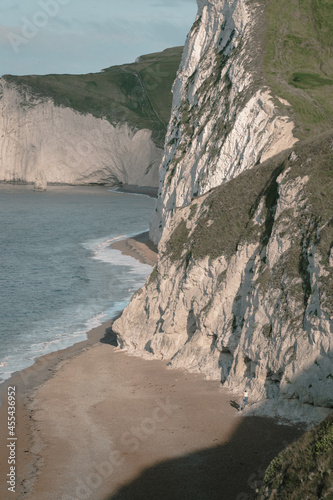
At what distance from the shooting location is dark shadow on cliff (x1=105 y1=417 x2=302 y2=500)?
58.3 feet

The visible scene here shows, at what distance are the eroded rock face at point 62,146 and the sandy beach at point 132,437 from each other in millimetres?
115604

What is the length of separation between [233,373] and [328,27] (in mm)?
38848

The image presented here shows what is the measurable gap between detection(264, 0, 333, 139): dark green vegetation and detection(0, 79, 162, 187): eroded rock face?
282ft

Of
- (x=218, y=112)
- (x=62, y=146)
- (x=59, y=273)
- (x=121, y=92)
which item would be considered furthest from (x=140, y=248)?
(x=121, y=92)

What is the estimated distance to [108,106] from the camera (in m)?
150

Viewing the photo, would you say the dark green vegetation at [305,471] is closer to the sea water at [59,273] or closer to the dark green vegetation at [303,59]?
the sea water at [59,273]

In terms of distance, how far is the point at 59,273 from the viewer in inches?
1993

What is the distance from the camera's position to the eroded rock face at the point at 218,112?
42.8m

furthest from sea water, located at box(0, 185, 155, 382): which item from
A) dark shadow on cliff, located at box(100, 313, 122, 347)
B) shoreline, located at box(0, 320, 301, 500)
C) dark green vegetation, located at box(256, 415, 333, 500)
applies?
dark green vegetation, located at box(256, 415, 333, 500)

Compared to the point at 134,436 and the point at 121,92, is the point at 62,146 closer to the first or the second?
the point at 121,92

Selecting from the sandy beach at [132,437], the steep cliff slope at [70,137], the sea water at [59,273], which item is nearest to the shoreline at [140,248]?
the sea water at [59,273]

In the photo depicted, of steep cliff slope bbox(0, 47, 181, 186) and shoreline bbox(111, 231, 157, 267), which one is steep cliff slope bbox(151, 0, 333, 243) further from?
steep cliff slope bbox(0, 47, 181, 186)

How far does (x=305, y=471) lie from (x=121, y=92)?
150333mm

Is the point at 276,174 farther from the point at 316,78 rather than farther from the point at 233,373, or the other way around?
the point at 316,78
